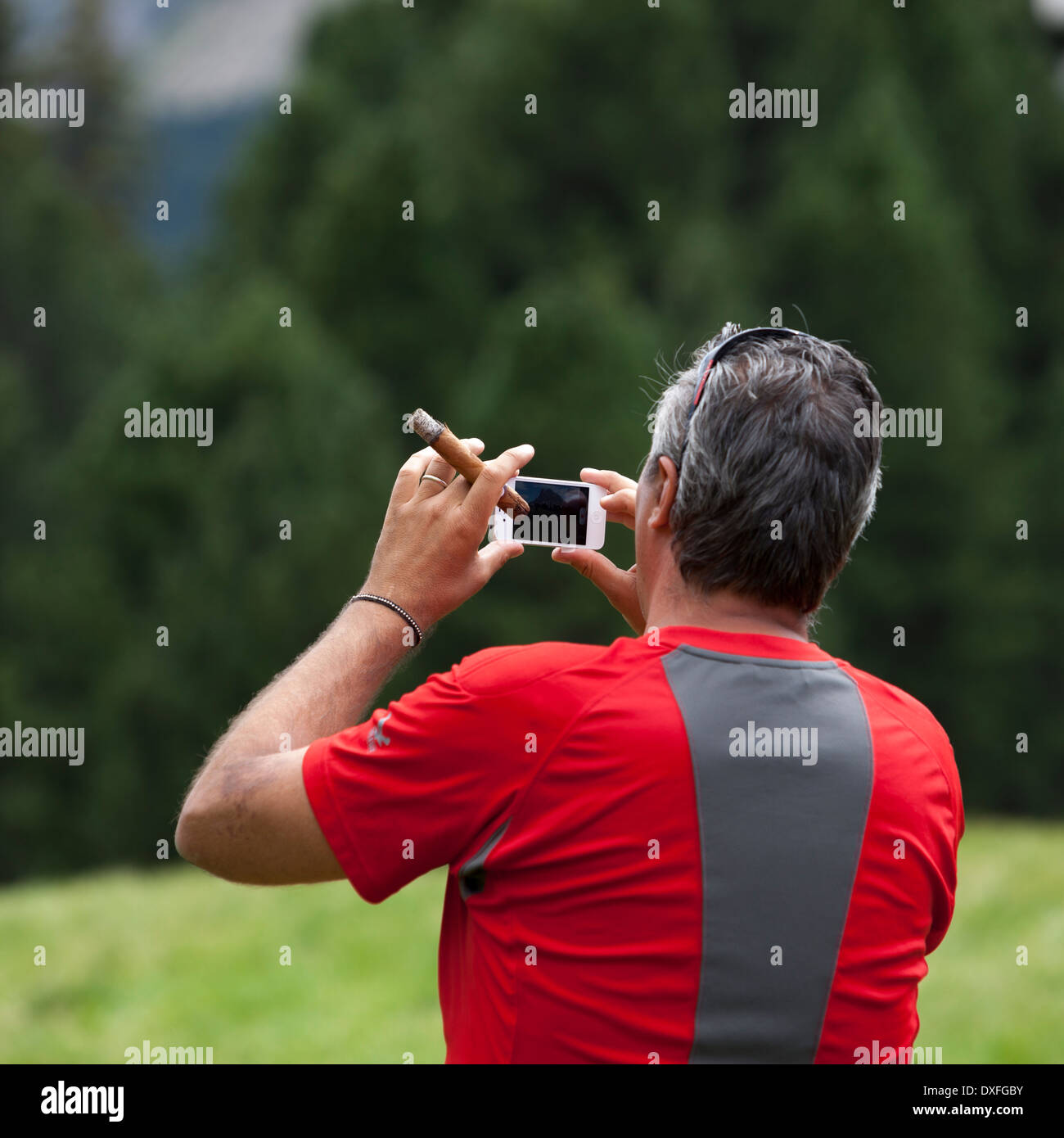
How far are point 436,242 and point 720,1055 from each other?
19.0 meters

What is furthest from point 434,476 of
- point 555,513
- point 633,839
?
point 633,839

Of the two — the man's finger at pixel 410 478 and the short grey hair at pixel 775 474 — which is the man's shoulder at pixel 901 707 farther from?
the man's finger at pixel 410 478

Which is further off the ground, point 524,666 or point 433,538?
point 433,538

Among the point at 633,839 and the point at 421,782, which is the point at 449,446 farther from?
the point at 633,839

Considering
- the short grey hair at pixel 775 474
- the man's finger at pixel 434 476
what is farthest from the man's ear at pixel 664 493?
the man's finger at pixel 434 476

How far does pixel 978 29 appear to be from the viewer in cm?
2217

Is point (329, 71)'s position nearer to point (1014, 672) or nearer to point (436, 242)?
point (436, 242)

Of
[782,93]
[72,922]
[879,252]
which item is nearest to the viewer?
[72,922]

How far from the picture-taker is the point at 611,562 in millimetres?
2377

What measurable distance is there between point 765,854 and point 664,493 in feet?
1.65

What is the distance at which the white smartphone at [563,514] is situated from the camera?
7.86 ft

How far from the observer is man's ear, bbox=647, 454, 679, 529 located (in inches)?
75.2
